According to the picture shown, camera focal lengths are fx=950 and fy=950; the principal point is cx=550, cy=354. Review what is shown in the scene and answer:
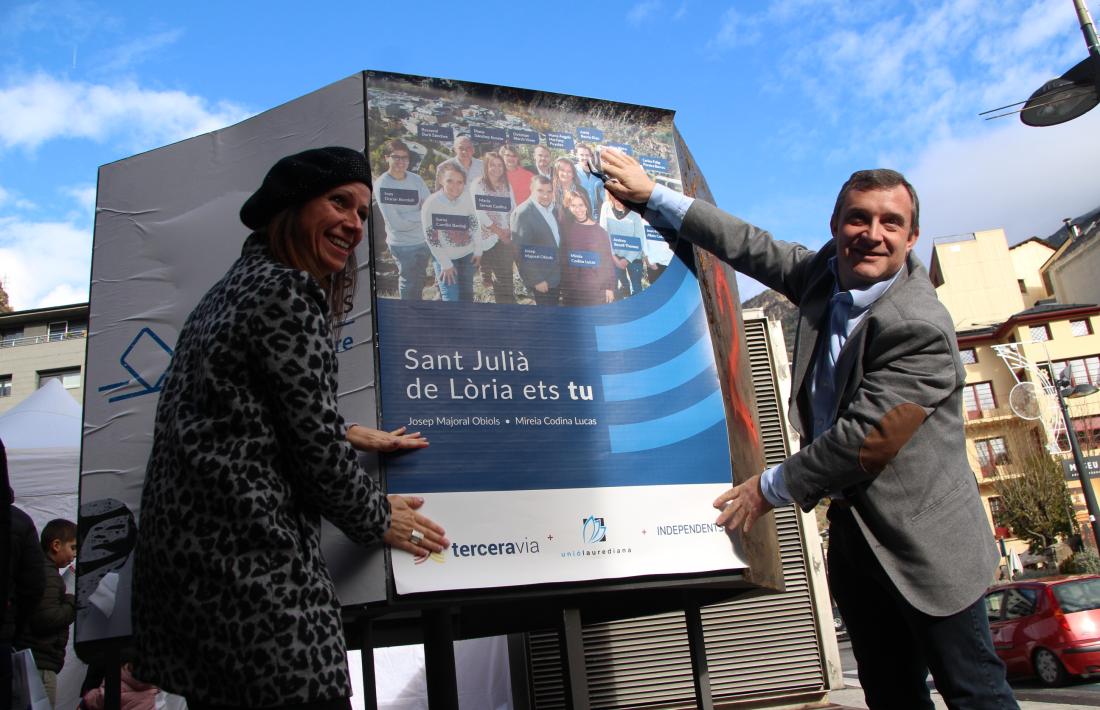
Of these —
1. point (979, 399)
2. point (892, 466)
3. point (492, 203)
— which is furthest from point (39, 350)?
point (892, 466)

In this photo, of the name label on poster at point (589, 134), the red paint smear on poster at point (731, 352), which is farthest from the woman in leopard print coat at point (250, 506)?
the red paint smear on poster at point (731, 352)

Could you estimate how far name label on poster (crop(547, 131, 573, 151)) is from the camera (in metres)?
4.40

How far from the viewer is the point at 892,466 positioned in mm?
2674

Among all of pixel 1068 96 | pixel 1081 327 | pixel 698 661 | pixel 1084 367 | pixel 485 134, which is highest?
pixel 1081 327

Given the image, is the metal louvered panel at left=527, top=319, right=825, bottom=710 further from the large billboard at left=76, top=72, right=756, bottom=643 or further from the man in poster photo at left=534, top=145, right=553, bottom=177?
the man in poster photo at left=534, top=145, right=553, bottom=177

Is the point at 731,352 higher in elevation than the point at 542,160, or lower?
lower

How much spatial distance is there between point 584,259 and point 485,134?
72 cm

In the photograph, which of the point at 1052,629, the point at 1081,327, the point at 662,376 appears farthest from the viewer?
the point at 1081,327

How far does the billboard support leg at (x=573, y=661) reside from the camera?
3934 mm

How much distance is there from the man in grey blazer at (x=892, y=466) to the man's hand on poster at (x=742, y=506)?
185 millimetres

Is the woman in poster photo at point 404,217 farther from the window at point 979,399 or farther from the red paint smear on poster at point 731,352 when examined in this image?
the window at point 979,399

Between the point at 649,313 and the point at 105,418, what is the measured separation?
2.49 m

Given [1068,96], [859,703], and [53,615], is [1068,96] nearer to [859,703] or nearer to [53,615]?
[859,703]

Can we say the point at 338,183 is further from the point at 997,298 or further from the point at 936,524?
the point at 997,298
